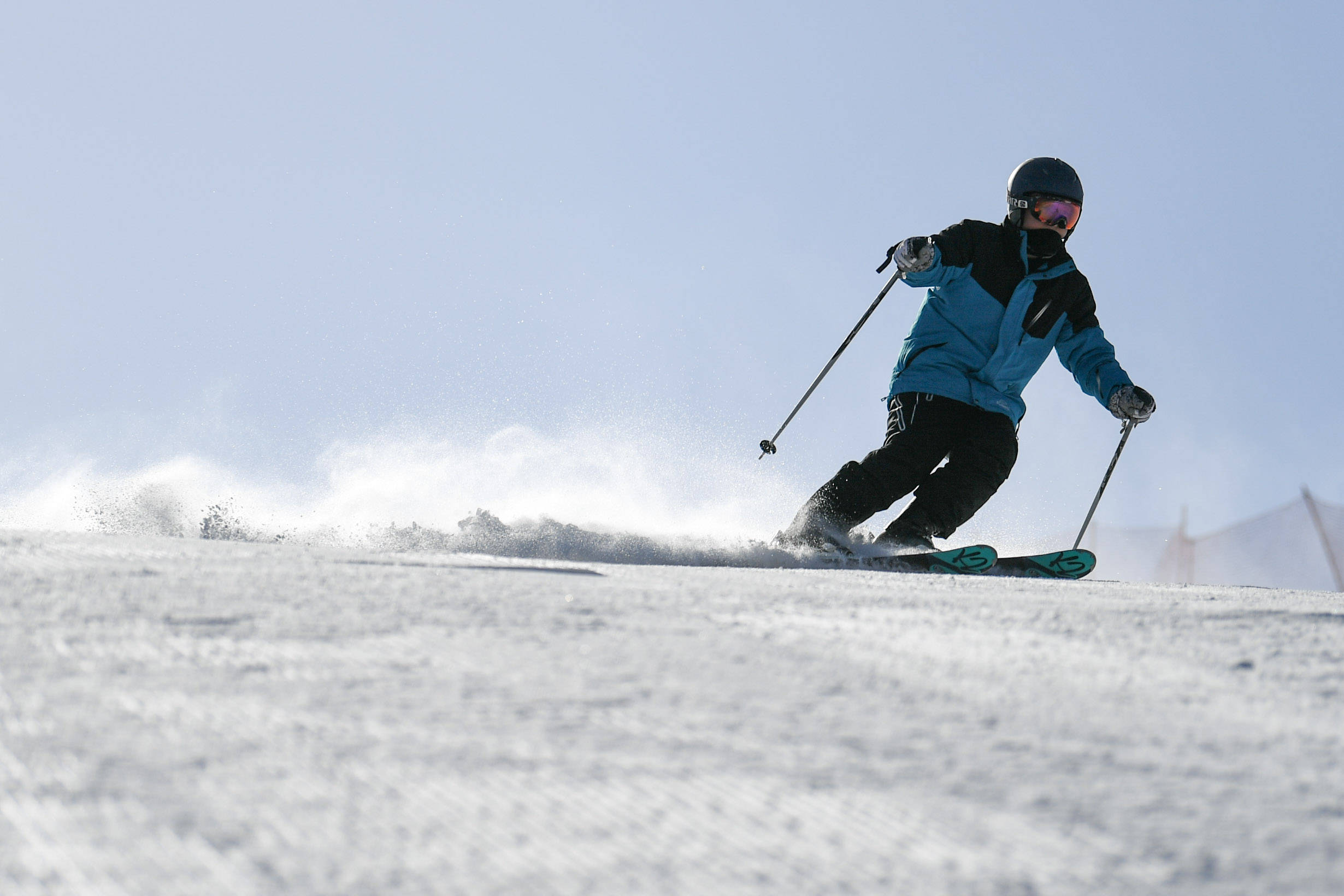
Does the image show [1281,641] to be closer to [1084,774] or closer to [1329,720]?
[1329,720]

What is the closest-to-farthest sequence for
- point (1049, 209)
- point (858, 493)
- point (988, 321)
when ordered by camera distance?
point (858, 493)
point (988, 321)
point (1049, 209)

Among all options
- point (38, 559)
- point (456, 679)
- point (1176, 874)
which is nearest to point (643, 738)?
point (456, 679)

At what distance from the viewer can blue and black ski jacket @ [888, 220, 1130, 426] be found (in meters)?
4.30

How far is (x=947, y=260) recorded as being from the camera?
4305 mm

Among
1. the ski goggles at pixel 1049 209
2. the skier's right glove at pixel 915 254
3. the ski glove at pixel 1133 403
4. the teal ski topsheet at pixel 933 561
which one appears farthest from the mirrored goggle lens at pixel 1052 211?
the teal ski topsheet at pixel 933 561

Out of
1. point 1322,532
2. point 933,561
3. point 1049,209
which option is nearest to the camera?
point 933,561

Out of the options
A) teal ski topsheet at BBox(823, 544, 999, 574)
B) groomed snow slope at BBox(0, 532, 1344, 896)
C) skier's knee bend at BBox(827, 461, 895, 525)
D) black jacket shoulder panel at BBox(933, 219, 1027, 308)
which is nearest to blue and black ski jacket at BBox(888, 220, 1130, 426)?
black jacket shoulder panel at BBox(933, 219, 1027, 308)

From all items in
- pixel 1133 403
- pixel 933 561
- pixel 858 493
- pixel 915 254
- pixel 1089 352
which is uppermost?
pixel 915 254

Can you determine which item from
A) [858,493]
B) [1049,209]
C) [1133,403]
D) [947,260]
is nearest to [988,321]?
[947,260]

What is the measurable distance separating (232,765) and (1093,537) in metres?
21.6

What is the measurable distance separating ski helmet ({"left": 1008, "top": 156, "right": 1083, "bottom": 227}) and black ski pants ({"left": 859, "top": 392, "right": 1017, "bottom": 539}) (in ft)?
2.93

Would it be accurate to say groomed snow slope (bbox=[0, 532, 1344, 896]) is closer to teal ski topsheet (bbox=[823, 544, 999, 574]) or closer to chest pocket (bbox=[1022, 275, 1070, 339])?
teal ski topsheet (bbox=[823, 544, 999, 574])

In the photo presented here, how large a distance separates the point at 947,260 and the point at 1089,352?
0.78m

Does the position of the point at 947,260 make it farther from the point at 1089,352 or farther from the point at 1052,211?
the point at 1089,352
